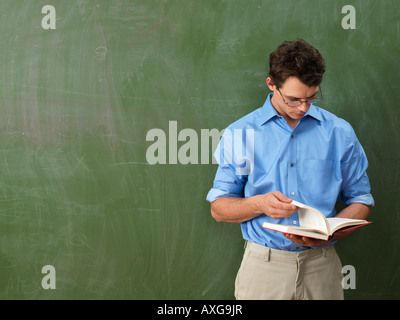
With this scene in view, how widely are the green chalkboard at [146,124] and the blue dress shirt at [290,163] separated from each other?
341mm

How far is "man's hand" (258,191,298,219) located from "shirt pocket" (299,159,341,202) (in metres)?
0.19

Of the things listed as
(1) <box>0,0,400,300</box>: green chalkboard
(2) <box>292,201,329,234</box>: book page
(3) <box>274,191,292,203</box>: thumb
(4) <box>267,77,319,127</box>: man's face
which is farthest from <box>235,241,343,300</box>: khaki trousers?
(4) <box>267,77,319,127</box>: man's face

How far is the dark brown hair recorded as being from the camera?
4.91 ft

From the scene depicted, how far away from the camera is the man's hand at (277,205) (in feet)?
4.58

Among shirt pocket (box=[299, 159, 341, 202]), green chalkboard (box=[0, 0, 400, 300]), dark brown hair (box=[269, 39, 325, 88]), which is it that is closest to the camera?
dark brown hair (box=[269, 39, 325, 88])

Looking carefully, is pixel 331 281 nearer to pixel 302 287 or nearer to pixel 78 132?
pixel 302 287

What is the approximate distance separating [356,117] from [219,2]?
81 centimetres

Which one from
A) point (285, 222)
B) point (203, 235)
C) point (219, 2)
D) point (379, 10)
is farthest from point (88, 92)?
point (379, 10)

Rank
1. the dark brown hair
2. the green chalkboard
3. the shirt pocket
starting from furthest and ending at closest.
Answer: the green chalkboard
the shirt pocket
the dark brown hair

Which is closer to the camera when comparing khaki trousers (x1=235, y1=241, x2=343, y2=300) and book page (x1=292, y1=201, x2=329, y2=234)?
book page (x1=292, y1=201, x2=329, y2=234)

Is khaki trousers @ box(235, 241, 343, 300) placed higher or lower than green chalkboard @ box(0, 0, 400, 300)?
lower

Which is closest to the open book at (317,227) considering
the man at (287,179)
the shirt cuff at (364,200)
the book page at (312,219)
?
the book page at (312,219)

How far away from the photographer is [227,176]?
64.7 inches

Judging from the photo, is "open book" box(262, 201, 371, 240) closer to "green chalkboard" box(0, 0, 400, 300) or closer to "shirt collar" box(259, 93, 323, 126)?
"shirt collar" box(259, 93, 323, 126)
